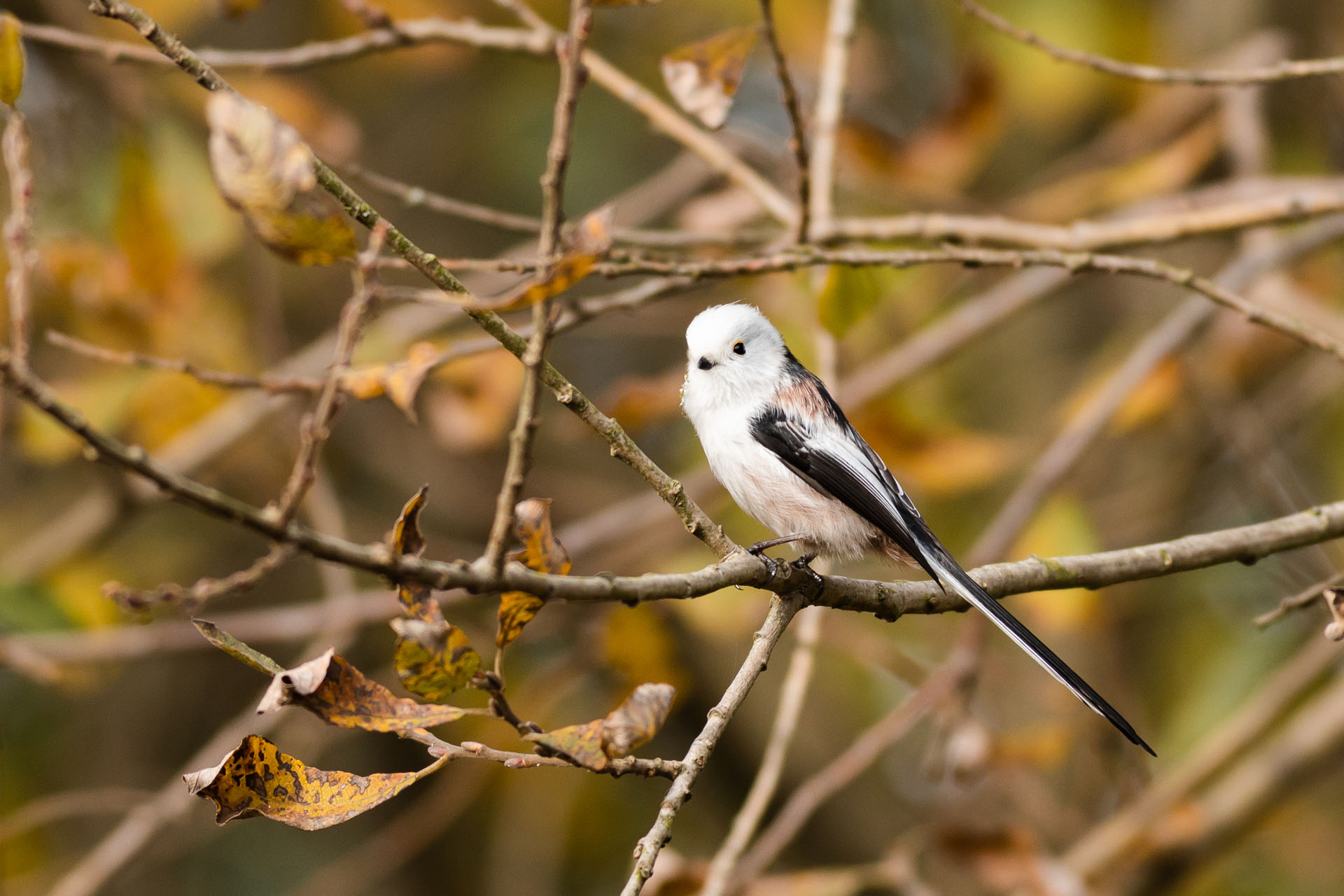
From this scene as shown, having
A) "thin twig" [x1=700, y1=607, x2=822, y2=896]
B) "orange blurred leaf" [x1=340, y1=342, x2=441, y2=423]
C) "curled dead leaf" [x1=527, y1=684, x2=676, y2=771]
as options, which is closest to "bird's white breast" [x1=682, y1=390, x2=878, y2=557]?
"thin twig" [x1=700, y1=607, x2=822, y2=896]

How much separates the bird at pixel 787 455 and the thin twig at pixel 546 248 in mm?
1268

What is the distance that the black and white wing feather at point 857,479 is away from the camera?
220 centimetres

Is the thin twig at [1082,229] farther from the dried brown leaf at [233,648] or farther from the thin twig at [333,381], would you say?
the thin twig at [333,381]

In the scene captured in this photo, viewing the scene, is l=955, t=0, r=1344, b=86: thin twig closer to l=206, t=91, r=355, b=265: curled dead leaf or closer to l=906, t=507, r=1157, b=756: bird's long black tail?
l=906, t=507, r=1157, b=756: bird's long black tail

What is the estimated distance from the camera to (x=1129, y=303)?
17.8ft

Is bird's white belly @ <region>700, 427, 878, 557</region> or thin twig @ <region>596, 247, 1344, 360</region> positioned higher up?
thin twig @ <region>596, 247, 1344, 360</region>

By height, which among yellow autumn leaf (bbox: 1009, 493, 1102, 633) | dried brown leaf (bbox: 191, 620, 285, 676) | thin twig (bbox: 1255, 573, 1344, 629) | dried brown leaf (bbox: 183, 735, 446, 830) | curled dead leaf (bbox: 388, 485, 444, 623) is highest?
yellow autumn leaf (bbox: 1009, 493, 1102, 633)

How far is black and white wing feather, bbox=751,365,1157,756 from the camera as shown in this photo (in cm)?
220

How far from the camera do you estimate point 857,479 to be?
2.51 meters

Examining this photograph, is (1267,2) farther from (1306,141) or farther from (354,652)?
(354,652)

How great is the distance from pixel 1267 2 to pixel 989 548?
10.6 feet

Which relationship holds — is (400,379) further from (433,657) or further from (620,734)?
(620,734)

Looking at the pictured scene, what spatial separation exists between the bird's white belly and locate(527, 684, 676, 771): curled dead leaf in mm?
1181

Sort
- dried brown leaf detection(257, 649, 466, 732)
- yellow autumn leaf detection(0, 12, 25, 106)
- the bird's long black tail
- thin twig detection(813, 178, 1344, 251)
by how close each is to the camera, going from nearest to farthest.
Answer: yellow autumn leaf detection(0, 12, 25, 106) < dried brown leaf detection(257, 649, 466, 732) < the bird's long black tail < thin twig detection(813, 178, 1344, 251)
